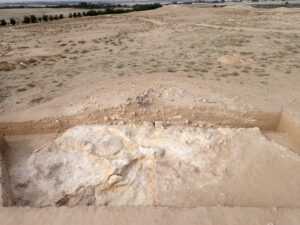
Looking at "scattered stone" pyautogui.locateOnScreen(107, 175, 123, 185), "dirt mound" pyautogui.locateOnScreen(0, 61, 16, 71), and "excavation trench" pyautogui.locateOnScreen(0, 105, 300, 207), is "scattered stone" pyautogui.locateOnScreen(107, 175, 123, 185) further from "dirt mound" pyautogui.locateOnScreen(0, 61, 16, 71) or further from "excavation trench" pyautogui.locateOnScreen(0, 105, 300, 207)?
"dirt mound" pyautogui.locateOnScreen(0, 61, 16, 71)

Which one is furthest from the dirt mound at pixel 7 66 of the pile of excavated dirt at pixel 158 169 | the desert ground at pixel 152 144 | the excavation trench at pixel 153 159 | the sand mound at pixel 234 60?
the sand mound at pixel 234 60

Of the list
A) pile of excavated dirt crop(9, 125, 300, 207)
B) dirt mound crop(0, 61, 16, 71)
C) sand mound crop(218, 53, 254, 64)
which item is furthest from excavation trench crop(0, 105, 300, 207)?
dirt mound crop(0, 61, 16, 71)

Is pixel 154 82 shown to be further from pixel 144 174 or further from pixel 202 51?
pixel 202 51

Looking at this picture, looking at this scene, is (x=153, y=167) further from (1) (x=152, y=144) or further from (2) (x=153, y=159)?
(1) (x=152, y=144)

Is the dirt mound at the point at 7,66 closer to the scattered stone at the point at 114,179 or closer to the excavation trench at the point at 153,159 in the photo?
the excavation trench at the point at 153,159

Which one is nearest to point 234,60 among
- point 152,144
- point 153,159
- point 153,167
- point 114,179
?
point 152,144
